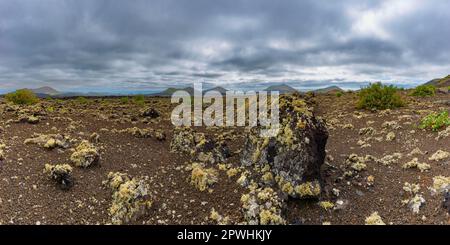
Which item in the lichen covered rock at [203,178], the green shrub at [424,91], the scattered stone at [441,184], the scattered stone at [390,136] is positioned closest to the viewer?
the scattered stone at [441,184]

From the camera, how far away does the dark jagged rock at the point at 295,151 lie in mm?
10336

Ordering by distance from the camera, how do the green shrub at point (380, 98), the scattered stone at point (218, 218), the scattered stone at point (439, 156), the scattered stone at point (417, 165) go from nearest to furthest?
the scattered stone at point (218, 218), the scattered stone at point (417, 165), the scattered stone at point (439, 156), the green shrub at point (380, 98)

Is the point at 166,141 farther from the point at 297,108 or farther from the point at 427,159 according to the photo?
the point at 427,159

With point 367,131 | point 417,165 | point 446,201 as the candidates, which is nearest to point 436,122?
point 367,131

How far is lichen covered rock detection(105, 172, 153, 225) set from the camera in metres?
9.81

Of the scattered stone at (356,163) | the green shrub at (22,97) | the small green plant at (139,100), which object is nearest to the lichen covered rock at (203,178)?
the scattered stone at (356,163)

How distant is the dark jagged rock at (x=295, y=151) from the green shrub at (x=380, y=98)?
676 inches

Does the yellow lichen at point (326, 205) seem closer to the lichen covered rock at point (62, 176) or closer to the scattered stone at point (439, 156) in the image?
the scattered stone at point (439, 156)

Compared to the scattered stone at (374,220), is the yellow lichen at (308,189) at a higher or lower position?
higher

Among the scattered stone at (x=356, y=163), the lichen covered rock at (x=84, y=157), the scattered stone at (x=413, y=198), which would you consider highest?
the lichen covered rock at (x=84, y=157)

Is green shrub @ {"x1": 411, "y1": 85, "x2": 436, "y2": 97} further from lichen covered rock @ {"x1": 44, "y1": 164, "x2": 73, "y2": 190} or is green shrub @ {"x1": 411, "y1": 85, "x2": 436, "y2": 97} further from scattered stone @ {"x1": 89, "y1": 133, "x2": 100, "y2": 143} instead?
lichen covered rock @ {"x1": 44, "y1": 164, "x2": 73, "y2": 190}

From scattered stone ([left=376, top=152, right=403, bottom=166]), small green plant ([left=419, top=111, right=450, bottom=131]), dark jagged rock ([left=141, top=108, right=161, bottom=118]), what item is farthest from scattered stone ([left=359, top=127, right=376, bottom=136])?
dark jagged rock ([left=141, top=108, right=161, bottom=118])

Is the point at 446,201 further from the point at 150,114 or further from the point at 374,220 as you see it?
the point at 150,114
